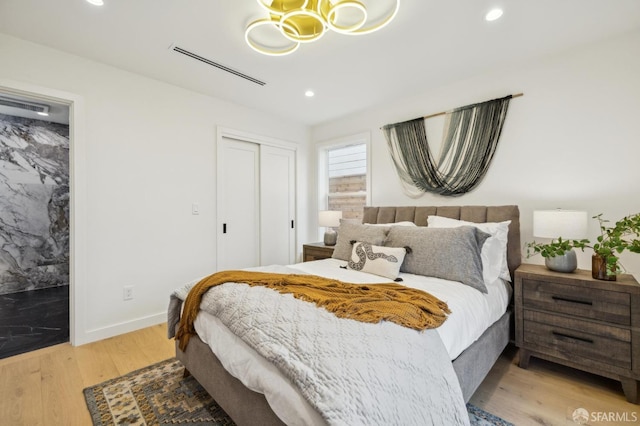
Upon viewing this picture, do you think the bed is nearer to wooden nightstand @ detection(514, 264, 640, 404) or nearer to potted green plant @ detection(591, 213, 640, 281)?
wooden nightstand @ detection(514, 264, 640, 404)

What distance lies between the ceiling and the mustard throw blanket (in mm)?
1764

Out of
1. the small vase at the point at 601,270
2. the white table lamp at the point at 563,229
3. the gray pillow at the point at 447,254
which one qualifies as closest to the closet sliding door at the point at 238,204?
the gray pillow at the point at 447,254

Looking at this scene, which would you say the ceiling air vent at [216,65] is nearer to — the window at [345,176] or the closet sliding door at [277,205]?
the closet sliding door at [277,205]

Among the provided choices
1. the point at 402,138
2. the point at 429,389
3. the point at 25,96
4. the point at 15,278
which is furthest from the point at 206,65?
the point at 15,278

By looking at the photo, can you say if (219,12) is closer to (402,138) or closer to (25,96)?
(25,96)

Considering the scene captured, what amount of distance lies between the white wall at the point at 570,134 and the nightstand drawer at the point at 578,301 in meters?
0.61

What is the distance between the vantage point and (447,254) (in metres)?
1.98

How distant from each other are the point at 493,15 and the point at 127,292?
3.74 metres

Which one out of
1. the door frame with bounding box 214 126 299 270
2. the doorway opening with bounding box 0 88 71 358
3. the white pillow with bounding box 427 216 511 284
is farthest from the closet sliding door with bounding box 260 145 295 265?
the white pillow with bounding box 427 216 511 284

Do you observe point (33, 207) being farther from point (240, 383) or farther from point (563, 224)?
point (563, 224)

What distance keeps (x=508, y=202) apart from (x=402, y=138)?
1282 mm

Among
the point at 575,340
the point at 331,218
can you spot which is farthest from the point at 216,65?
the point at 575,340

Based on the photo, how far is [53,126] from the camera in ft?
13.4

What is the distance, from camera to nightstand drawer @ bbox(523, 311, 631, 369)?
5.53 ft
